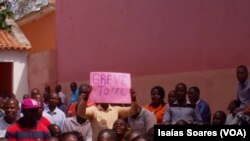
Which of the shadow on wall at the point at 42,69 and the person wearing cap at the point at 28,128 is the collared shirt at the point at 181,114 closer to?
the person wearing cap at the point at 28,128

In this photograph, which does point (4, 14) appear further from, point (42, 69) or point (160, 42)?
point (160, 42)

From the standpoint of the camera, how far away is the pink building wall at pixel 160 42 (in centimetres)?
925

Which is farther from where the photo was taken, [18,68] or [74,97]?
[18,68]

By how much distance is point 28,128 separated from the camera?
20.5 ft

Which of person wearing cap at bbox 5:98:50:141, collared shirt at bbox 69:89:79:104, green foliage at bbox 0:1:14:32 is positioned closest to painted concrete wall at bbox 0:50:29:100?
green foliage at bbox 0:1:14:32

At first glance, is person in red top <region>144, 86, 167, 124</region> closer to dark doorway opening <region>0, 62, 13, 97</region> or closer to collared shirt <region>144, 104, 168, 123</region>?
collared shirt <region>144, 104, 168, 123</region>

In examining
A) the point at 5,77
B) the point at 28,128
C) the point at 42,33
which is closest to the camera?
the point at 28,128

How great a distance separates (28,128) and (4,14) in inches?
396

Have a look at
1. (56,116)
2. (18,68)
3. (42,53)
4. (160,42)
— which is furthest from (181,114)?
(18,68)

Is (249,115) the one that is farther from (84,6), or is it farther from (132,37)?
(84,6)

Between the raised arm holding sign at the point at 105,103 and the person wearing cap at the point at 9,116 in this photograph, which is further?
the raised arm holding sign at the point at 105,103

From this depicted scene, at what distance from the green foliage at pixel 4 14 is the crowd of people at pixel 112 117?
7817mm

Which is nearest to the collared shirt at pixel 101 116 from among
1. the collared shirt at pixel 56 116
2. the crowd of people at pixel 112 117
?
the crowd of people at pixel 112 117

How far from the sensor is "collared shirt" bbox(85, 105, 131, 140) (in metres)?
6.93
